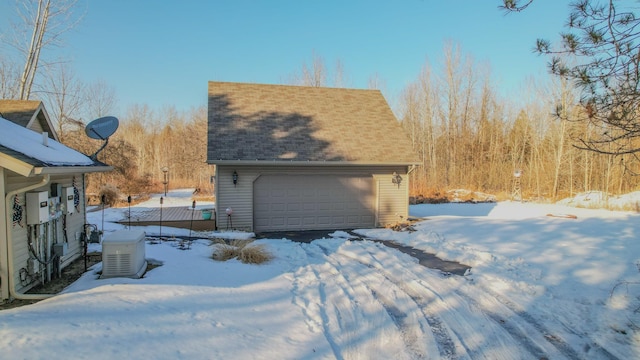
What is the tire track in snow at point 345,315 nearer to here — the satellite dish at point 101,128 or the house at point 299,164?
the satellite dish at point 101,128

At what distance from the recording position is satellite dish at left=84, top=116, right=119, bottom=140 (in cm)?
762

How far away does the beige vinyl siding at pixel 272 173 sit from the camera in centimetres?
1152

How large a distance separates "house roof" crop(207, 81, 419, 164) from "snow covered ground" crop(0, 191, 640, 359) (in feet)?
13.8

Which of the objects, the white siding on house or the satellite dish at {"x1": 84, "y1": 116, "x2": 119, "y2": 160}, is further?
the satellite dish at {"x1": 84, "y1": 116, "x2": 119, "y2": 160}

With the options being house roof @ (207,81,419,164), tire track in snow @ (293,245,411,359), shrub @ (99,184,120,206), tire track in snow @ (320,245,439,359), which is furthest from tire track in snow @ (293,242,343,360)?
shrub @ (99,184,120,206)

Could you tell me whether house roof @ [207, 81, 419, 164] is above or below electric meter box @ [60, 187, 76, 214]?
above

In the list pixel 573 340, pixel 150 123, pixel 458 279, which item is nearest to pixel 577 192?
pixel 458 279

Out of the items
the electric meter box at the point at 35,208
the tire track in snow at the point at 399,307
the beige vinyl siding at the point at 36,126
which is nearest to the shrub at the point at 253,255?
the tire track in snow at the point at 399,307

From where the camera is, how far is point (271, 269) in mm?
6883

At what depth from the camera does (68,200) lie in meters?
6.81

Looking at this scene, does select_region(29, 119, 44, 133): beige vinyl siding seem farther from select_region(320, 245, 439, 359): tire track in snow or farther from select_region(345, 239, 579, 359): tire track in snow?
select_region(345, 239, 579, 359): tire track in snow

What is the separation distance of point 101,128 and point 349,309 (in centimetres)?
642

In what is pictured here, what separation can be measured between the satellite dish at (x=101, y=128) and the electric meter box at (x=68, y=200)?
4.30ft

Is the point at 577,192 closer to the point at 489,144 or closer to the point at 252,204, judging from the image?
the point at 489,144
